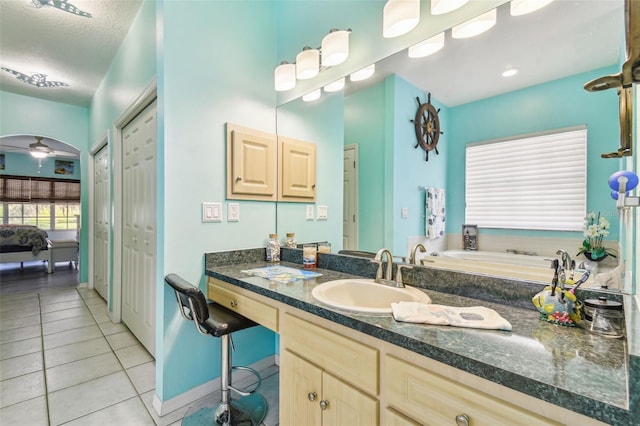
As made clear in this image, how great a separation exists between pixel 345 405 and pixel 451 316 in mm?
456

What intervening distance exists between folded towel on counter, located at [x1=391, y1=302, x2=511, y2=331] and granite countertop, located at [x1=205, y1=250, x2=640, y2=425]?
2cm

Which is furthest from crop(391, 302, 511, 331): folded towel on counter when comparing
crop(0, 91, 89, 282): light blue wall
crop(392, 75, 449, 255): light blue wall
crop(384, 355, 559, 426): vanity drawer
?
crop(0, 91, 89, 282): light blue wall

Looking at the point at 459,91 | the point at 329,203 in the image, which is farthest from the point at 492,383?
the point at 329,203

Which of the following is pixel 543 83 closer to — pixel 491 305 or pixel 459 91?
pixel 459 91

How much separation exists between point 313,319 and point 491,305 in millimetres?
658

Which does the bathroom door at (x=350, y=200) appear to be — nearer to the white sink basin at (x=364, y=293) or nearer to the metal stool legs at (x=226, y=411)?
the white sink basin at (x=364, y=293)

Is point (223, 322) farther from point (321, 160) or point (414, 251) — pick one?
point (321, 160)

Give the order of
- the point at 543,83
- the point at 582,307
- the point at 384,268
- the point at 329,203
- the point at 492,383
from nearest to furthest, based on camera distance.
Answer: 1. the point at 492,383
2. the point at 582,307
3. the point at 543,83
4. the point at 384,268
5. the point at 329,203

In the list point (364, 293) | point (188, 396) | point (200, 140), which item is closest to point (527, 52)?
point (364, 293)

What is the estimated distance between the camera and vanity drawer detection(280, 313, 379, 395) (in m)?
0.89

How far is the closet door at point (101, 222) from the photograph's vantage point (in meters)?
3.51

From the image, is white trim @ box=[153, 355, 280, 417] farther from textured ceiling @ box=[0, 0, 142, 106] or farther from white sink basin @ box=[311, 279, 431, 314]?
textured ceiling @ box=[0, 0, 142, 106]

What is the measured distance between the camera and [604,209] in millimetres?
922

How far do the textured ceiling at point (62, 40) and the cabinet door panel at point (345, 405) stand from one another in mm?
3008
